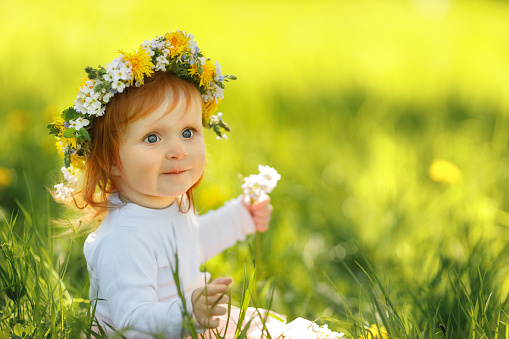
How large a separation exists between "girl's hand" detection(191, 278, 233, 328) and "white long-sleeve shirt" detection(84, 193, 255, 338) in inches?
1.6

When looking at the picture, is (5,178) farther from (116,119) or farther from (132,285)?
(132,285)

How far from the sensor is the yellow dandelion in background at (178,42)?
5.80 ft

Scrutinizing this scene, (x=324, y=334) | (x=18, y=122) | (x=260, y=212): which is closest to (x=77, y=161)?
(x=260, y=212)

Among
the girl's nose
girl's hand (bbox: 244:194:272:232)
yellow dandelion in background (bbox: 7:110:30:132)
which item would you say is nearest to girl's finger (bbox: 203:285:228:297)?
the girl's nose

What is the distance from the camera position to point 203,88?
1.88 meters

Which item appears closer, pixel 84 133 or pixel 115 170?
pixel 84 133

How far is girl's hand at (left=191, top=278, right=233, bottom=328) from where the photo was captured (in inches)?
58.5

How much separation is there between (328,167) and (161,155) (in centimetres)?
182

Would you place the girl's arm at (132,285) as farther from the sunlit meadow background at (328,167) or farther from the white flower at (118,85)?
the white flower at (118,85)

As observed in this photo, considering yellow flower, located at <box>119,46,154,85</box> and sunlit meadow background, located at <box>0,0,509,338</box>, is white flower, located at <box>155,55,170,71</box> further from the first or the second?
sunlit meadow background, located at <box>0,0,509,338</box>

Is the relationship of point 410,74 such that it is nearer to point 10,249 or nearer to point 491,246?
point 491,246

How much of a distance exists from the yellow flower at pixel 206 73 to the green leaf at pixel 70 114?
0.35 meters

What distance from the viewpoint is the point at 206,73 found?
182 cm

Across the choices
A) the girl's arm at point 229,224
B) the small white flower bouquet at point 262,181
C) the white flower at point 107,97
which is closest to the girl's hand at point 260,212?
the girl's arm at point 229,224
